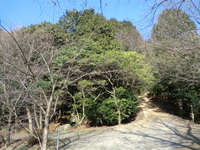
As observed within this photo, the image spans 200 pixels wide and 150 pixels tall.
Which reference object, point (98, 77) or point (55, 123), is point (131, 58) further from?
point (55, 123)

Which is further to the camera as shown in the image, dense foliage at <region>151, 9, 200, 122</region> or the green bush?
the green bush

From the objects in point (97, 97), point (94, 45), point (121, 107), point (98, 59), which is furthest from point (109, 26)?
point (121, 107)

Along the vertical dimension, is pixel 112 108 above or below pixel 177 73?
below

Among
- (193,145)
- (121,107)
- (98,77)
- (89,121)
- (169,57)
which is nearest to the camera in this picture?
(193,145)

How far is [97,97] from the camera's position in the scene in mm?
12297

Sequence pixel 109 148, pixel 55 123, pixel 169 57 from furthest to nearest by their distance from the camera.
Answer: pixel 55 123, pixel 169 57, pixel 109 148

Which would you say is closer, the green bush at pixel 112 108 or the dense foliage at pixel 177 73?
the dense foliage at pixel 177 73

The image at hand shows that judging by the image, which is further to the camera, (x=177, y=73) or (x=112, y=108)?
(x=112, y=108)

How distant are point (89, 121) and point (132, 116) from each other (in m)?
3.13

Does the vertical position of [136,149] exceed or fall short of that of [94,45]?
it falls short

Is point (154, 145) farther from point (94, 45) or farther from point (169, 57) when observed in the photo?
point (94, 45)

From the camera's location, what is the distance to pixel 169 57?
8758mm

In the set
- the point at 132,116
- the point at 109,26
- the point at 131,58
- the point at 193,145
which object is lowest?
the point at 193,145

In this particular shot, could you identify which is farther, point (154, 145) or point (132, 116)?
point (132, 116)
